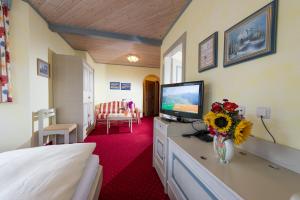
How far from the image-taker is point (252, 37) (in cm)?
112

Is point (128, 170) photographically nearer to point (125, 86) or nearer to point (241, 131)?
point (241, 131)

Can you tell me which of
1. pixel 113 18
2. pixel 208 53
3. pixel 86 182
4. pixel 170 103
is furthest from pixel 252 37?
pixel 113 18

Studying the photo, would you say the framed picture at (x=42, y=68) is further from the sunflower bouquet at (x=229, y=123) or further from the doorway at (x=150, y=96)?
the doorway at (x=150, y=96)

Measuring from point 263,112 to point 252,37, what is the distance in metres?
0.59

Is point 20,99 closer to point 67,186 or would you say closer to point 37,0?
point 37,0

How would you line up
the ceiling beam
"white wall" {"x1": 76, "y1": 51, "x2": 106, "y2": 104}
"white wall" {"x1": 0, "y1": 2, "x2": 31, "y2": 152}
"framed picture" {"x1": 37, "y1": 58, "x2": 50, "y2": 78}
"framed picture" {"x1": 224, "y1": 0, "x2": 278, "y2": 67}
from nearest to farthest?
"framed picture" {"x1": 224, "y1": 0, "x2": 278, "y2": 67}
"white wall" {"x1": 0, "y1": 2, "x2": 31, "y2": 152}
"framed picture" {"x1": 37, "y1": 58, "x2": 50, "y2": 78}
the ceiling beam
"white wall" {"x1": 76, "y1": 51, "x2": 106, "y2": 104}

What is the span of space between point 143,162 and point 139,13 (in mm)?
2515

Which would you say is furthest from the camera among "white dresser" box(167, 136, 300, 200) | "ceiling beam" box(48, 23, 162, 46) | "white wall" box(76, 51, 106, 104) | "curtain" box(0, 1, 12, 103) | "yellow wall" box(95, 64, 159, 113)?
"yellow wall" box(95, 64, 159, 113)

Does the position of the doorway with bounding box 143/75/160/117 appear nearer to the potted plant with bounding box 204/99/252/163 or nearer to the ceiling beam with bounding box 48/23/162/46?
the ceiling beam with bounding box 48/23/162/46

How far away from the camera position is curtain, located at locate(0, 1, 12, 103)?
1.95 m

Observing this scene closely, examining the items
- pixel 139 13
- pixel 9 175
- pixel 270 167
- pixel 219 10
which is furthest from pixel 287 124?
pixel 139 13

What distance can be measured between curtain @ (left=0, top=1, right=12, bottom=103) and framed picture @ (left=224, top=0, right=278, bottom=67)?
2.84 m

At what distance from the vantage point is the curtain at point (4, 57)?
1.95m

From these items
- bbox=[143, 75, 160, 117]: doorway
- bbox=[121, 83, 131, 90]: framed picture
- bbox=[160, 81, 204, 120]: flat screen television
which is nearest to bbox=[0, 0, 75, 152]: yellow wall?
bbox=[160, 81, 204, 120]: flat screen television
